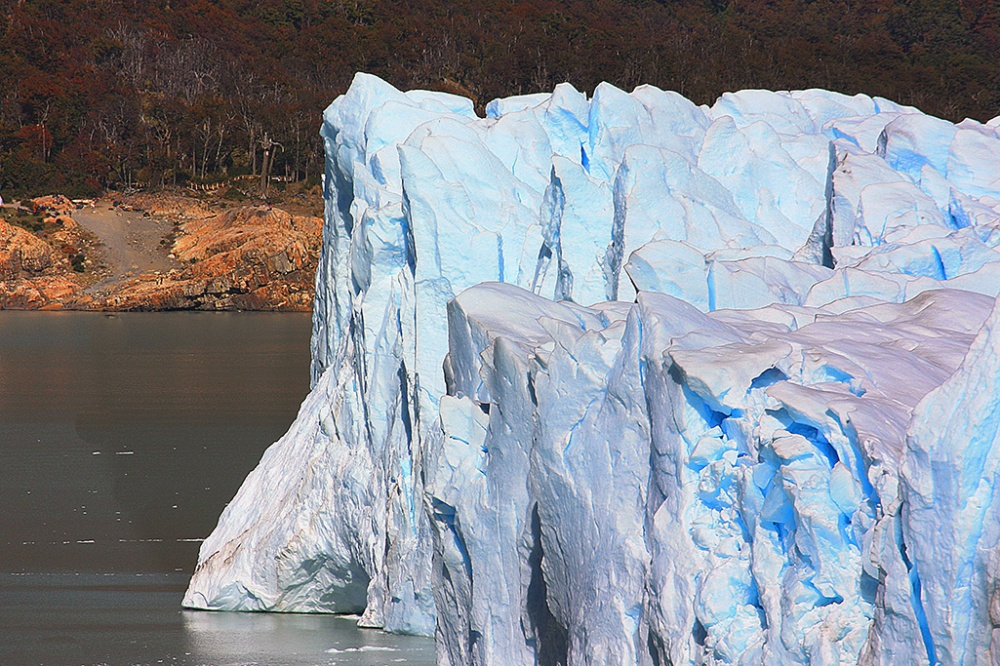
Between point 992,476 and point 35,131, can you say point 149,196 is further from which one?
point 992,476

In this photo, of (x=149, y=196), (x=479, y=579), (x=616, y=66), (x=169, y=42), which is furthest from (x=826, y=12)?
(x=479, y=579)

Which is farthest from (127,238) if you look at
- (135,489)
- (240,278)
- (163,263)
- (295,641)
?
(295,641)

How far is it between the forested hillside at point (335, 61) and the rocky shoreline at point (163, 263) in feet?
18.7

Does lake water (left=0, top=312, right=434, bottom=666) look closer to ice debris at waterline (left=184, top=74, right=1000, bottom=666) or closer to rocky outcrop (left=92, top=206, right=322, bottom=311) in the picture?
ice debris at waterline (left=184, top=74, right=1000, bottom=666)

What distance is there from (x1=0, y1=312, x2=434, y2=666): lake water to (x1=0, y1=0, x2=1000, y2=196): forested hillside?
21479mm

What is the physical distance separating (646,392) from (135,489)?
13.3 metres

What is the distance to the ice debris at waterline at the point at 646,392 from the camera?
16.8 ft

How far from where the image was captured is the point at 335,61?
258 ft

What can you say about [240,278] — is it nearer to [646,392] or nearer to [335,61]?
[335,61]

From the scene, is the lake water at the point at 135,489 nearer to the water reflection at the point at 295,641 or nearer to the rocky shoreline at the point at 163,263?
the water reflection at the point at 295,641

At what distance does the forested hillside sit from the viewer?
59.2 metres

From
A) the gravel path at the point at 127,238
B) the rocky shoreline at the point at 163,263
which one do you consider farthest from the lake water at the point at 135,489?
the gravel path at the point at 127,238

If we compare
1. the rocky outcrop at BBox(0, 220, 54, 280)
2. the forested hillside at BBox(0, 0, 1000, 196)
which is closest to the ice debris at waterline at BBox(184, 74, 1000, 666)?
the rocky outcrop at BBox(0, 220, 54, 280)

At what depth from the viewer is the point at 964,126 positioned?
12562mm
